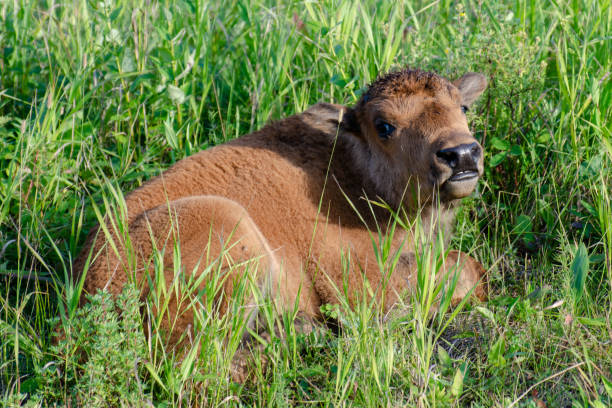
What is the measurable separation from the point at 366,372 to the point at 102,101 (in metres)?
3.73

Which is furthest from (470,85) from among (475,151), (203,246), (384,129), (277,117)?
(203,246)

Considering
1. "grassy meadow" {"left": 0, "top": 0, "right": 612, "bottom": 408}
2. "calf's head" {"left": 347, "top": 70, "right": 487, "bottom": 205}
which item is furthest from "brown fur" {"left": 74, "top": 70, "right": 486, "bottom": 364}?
"grassy meadow" {"left": 0, "top": 0, "right": 612, "bottom": 408}

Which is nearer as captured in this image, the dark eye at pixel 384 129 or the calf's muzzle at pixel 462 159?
the calf's muzzle at pixel 462 159

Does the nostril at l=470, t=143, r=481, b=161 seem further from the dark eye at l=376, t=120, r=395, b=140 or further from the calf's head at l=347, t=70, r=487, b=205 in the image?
the dark eye at l=376, t=120, r=395, b=140

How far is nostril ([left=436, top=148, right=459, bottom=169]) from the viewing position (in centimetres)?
474

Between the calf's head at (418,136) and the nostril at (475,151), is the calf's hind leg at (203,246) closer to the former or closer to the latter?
the calf's head at (418,136)

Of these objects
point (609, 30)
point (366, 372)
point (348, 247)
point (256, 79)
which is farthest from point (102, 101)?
point (609, 30)

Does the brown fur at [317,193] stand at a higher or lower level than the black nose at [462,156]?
lower

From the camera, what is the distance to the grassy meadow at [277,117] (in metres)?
3.91

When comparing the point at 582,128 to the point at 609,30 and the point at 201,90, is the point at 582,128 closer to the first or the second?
the point at 609,30

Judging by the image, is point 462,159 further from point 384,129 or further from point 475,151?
point 384,129

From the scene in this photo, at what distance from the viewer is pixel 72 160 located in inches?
232

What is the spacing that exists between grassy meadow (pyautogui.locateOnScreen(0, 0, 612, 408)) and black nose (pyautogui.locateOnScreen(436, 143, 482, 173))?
632 millimetres

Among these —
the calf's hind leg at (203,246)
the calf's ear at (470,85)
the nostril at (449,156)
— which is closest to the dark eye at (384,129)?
the nostril at (449,156)
